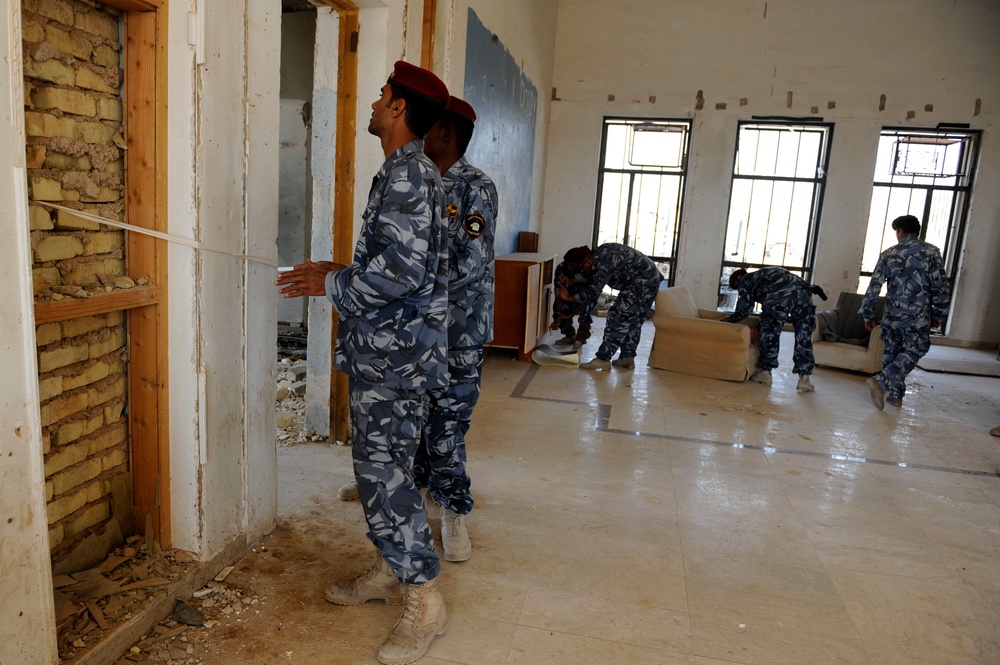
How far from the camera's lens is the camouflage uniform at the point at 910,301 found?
17.8 ft

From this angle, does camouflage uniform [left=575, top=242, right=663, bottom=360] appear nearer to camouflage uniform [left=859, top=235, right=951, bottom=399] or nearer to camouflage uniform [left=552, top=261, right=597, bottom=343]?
camouflage uniform [left=552, top=261, right=597, bottom=343]

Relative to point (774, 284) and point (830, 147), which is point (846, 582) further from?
point (830, 147)

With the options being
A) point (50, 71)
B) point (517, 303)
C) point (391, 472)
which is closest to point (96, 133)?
point (50, 71)

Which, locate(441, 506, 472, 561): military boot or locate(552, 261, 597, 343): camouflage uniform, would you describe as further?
locate(552, 261, 597, 343): camouflage uniform

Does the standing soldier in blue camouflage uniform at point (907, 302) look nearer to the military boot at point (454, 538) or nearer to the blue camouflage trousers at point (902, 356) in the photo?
the blue camouflage trousers at point (902, 356)

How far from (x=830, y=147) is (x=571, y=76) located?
11.3ft

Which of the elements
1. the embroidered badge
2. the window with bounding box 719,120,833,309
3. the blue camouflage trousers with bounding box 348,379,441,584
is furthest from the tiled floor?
the window with bounding box 719,120,833,309

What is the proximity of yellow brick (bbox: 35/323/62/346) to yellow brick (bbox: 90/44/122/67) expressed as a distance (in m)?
0.75

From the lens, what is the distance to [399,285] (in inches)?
73.4

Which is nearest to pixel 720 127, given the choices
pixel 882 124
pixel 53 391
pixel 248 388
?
pixel 882 124

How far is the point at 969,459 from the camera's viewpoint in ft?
14.1

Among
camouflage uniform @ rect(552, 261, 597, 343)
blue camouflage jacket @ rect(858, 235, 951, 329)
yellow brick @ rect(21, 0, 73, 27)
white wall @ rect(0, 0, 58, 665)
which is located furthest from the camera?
camouflage uniform @ rect(552, 261, 597, 343)

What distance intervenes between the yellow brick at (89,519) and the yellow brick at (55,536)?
0.08 ft

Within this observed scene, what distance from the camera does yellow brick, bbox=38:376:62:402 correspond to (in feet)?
6.39
